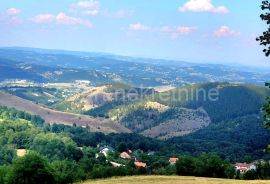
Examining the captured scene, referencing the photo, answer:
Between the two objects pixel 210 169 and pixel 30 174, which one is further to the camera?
pixel 210 169

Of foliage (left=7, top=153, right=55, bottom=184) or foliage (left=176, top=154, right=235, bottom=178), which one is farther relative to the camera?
foliage (left=176, top=154, right=235, bottom=178)

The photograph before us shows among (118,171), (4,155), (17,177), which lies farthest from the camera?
(4,155)

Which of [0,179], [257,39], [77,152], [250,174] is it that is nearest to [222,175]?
[250,174]

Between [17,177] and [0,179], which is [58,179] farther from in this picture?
[0,179]

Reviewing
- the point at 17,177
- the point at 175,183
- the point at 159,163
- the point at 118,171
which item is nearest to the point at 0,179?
the point at 17,177

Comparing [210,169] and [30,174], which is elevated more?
[210,169]

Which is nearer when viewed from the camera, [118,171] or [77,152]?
[118,171]

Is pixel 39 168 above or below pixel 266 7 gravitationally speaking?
below

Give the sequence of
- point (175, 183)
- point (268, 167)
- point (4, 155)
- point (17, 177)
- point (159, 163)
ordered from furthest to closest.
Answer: point (4, 155) < point (159, 163) < point (268, 167) < point (17, 177) < point (175, 183)

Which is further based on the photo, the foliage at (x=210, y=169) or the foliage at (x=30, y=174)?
the foliage at (x=210, y=169)

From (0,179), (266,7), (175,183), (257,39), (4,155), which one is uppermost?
(266,7)
